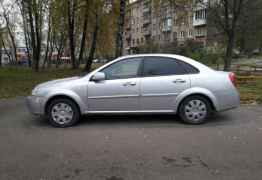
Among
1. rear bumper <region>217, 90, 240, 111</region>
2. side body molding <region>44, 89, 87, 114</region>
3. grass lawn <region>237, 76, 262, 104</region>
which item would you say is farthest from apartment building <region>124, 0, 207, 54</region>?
side body molding <region>44, 89, 87, 114</region>

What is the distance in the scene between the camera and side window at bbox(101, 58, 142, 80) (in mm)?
5832

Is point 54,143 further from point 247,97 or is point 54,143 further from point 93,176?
point 247,97

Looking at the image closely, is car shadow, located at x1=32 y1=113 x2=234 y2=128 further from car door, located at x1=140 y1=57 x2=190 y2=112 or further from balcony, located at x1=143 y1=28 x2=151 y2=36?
balcony, located at x1=143 y1=28 x2=151 y2=36

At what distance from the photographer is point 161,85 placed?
18.8 ft

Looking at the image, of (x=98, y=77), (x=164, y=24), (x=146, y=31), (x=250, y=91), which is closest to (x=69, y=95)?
(x=98, y=77)

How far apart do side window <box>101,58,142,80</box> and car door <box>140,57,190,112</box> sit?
0.19 meters

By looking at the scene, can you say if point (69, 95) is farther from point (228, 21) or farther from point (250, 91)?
point (228, 21)

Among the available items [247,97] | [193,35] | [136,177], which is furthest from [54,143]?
[193,35]

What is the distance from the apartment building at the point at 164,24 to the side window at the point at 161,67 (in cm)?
1129

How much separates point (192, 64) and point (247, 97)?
4217 mm

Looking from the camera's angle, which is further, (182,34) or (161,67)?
(182,34)

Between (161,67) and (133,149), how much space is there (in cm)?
225

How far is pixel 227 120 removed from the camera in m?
6.20

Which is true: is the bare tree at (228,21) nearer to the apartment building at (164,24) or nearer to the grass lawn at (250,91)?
the apartment building at (164,24)
